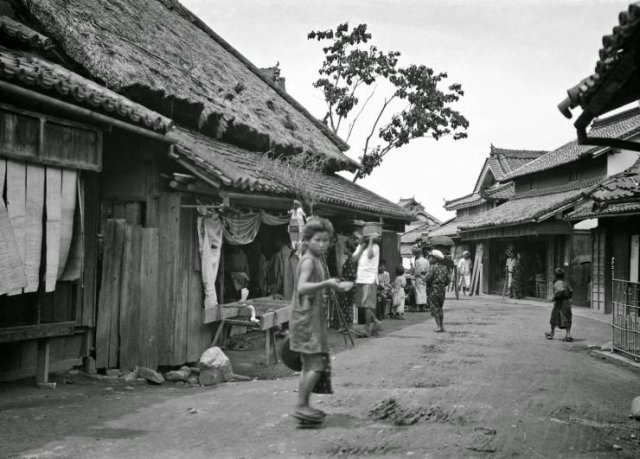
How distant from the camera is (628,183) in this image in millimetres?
9453

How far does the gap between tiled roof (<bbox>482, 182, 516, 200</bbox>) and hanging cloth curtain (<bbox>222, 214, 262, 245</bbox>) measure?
23.8 m

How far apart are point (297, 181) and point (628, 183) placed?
233 inches

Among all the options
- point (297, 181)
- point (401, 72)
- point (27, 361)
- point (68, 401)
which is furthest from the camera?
point (401, 72)

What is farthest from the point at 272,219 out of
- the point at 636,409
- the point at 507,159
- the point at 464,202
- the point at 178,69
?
the point at 464,202

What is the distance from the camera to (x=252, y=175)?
412 inches

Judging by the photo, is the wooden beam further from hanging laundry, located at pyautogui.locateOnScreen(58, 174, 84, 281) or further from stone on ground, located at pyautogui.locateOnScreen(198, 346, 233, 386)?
stone on ground, located at pyautogui.locateOnScreen(198, 346, 233, 386)

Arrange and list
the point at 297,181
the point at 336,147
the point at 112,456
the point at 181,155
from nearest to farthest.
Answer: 1. the point at 112,456
2. the point at 181,155
3. the point at 297,181
4. the point at 336,147

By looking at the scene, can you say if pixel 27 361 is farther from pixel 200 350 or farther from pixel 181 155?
pixel 181 155

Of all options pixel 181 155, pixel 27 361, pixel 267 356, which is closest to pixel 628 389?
pixel 267 356

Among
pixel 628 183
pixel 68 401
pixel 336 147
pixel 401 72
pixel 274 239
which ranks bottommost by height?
pixel 68 401

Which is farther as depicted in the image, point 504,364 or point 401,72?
point 401,72

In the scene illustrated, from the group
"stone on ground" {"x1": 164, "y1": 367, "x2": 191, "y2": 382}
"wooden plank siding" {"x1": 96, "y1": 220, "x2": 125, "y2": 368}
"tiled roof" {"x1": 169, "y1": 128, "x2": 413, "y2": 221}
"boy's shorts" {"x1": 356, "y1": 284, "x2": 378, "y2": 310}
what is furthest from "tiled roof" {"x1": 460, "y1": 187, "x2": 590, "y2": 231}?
"wooden plank siding" {"x1": 96, "y1": 220, "x2": 125, "y2": 368}

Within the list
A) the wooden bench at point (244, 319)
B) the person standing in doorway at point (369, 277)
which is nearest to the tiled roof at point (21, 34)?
the wooden bench at point (244, 319)

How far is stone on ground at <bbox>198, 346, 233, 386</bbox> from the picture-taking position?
831 centimetres
